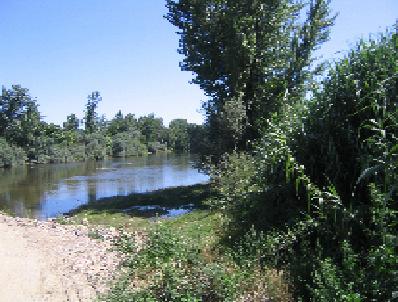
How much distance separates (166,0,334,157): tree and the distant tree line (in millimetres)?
30340

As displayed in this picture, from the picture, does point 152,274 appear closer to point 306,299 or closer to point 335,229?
point 306,299

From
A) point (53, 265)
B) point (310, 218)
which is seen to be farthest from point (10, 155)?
point (310, 218)

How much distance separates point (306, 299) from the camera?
583 centimetres

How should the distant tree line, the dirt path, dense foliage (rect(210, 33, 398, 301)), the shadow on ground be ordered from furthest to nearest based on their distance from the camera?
1. the distant tree line
2. the shadow on ground
3. the dirt path
4. dense foliage (rect(210, 33, 398, 301))

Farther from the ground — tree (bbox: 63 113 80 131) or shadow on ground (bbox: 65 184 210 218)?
tree (bbox: 63 113 80 131)

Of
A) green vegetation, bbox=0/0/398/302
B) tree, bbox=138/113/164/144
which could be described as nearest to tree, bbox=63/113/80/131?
tree, bbox=138/113/164/144

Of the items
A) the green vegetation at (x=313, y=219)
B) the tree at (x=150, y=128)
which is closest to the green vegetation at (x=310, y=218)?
the green vegetation at (x=313, y=219)

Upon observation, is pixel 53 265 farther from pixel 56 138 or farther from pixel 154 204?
pixel 56 138

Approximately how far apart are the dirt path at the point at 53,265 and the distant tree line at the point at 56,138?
42.0 m

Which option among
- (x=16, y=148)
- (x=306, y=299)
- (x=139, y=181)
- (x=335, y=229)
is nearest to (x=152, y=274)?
(x=306, y=299)

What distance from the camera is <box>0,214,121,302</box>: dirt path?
8.22 metres

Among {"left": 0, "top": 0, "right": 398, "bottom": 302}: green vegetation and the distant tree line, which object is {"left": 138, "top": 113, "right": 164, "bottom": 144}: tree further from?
{"left": 0, "top": 0, "right": 398, "bottom": 302}: green vegetation

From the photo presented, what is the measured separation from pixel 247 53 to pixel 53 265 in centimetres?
1664

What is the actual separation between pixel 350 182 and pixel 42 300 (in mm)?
6226
